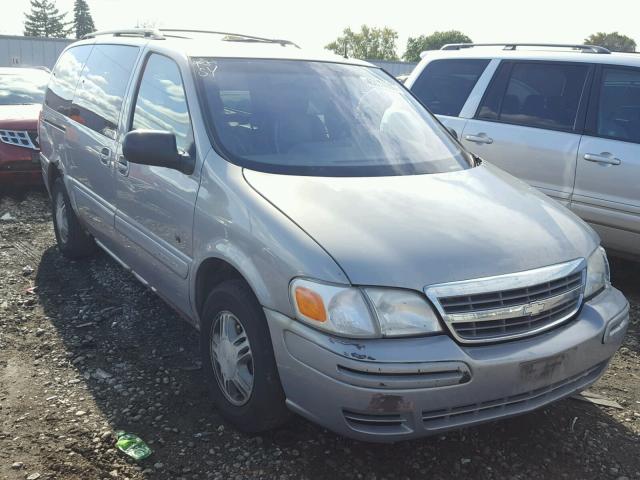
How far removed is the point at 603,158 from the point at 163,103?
332 centimetres

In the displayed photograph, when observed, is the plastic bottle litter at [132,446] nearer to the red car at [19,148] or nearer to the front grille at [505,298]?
the front grille at [505,298]

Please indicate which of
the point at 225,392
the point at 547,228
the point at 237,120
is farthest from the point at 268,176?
the point at 547,228

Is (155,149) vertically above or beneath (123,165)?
above

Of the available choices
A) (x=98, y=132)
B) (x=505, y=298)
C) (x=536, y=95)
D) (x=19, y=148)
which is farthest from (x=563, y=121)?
(x=19, y=148)

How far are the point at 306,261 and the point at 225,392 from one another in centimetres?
95

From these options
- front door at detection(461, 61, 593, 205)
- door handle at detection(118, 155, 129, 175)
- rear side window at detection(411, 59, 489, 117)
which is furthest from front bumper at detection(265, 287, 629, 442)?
rear side window at detection(411, 59, 489, 117)

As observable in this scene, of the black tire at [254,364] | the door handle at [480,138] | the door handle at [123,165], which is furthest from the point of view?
the door handle at [480,138]

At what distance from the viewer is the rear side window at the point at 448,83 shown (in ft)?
19.4

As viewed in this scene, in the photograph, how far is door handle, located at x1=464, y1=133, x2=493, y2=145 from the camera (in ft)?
18.2

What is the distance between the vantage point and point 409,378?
7.72 ft

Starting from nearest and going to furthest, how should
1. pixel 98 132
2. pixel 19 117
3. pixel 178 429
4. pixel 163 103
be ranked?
pixel 178 429, pixel 163 103, pixel 98 132, pixel 19 117

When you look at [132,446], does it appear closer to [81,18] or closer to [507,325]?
[507,325]

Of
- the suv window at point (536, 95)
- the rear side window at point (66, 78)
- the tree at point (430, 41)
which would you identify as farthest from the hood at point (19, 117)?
the tree at point (430, 41)

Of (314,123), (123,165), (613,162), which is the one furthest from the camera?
(613,162)
